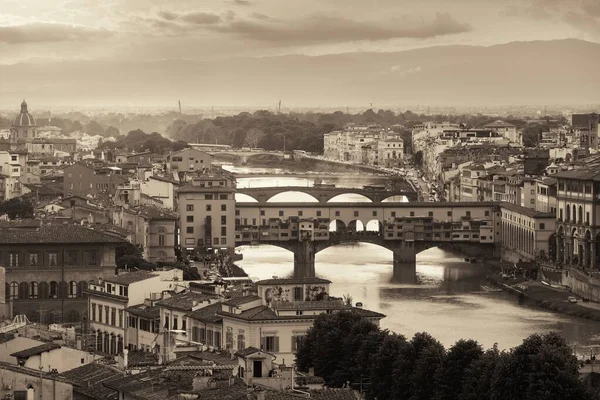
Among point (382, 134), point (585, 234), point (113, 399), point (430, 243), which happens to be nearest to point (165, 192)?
point (430, 243)

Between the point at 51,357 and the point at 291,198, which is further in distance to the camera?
the point at 291,198

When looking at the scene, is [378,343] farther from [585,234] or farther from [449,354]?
[585,234]

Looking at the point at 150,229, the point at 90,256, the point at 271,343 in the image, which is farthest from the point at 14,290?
the point at 150,229

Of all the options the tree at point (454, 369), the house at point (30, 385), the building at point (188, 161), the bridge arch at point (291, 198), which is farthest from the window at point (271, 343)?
the bridge arch at point (291, 198)

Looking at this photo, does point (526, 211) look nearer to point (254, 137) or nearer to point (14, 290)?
point (14, 290)

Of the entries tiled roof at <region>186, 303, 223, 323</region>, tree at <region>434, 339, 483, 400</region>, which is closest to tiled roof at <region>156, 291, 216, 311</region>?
tiled roof at <region>186, 303, 223, 323</region>

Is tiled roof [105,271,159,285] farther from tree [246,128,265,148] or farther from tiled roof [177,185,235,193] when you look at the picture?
tree [246,128,265,148]
